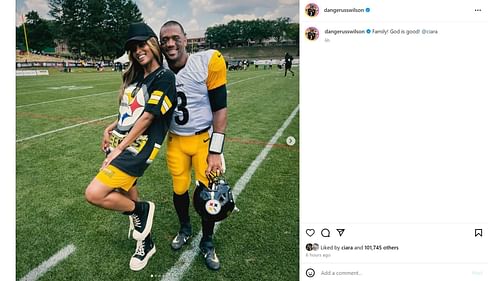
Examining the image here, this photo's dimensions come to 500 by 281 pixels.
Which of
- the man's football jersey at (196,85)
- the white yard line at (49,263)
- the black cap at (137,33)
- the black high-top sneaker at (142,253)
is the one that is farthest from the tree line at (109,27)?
the white yard line at (49,263)

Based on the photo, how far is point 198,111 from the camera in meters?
1.98

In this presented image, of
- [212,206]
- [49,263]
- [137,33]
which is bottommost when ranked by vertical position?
[49,263]

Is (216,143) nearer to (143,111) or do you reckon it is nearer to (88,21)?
(143,111)

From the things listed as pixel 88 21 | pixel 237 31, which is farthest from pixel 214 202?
pixel 88 21

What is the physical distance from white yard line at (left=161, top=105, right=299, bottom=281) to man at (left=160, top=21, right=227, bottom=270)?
11 centimetres

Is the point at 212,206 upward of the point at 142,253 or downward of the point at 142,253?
upward

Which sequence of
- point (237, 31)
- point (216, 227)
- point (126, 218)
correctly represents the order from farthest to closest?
1. point (126, 218)
2. point (216, 227)
3. point (237, 31)
